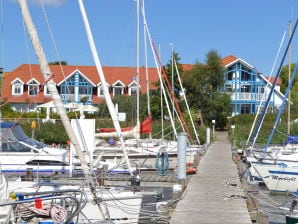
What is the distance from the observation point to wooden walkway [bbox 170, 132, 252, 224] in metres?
13.7

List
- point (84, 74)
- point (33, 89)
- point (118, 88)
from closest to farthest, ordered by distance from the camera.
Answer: point (33, 89) → point (118, 88) → point (84, 74)

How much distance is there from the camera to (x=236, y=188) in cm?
1873

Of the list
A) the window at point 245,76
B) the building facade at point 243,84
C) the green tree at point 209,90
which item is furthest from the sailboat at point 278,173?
the window at point 245,76

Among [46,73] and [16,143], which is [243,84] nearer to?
[16,143]

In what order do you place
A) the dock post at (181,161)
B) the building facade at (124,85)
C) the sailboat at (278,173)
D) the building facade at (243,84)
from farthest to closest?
1. the building facade at (243,84)
2. the building facade at (124,85)
3. the sailboat at (278,173)
4. the dock post at (181,161)

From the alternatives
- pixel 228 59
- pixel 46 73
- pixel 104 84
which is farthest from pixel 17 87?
pixel 46 73

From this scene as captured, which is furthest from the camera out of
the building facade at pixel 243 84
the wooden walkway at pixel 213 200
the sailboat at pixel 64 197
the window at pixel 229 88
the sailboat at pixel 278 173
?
the building facade at pixel 243 84

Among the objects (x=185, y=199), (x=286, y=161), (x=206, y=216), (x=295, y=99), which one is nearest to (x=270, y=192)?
(x=286, y=161)

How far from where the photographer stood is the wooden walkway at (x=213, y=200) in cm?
1373

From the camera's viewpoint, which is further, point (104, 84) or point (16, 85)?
point (16, 85)

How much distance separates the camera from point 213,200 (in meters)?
16.4

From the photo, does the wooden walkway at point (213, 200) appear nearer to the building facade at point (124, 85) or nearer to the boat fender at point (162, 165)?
the boat fender at point (162, 165)

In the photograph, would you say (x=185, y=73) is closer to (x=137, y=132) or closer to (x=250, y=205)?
(x=137, y=132)

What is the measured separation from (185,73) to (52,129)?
77.9ft
